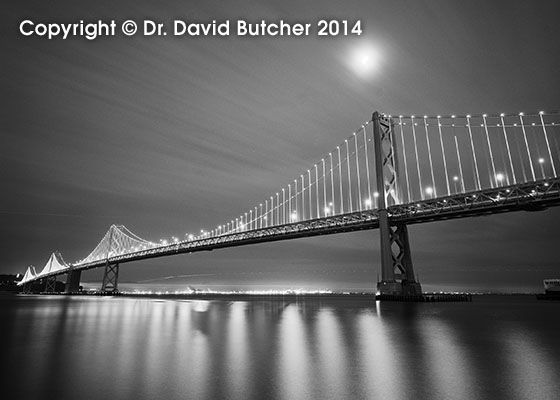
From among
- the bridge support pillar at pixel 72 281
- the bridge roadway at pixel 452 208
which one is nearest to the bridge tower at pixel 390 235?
the bridge roadway at pixel 452 208

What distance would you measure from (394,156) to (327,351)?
111ft

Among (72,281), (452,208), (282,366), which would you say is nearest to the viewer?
(282,366)

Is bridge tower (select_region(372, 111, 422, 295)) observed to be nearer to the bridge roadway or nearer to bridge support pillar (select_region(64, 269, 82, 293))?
the bridge roadway

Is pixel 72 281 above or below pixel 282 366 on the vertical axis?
above

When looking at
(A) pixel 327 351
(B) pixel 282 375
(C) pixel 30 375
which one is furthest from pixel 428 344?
(C) pixel 30 375

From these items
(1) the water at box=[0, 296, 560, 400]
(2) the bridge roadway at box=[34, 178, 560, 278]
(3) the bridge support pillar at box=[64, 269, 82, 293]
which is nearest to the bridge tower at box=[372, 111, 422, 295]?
(2) the bridge roadway at box=[34, 178, 560, 278]

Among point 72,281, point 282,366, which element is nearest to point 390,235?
point 282,366

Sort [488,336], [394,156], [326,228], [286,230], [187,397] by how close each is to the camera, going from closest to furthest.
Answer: [187,397], [488,336], [394,156], [326,228], [286,230]

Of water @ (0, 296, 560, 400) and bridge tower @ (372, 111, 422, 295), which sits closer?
water @ (0, 296, 560, 400)

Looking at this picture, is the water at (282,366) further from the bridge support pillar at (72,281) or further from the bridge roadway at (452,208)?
the bridge support pillar at (72,281)

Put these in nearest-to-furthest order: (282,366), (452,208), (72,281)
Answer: (282,366), (452,208), (72,281)

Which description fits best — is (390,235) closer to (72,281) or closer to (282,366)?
(282,366)

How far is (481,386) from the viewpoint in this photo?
626 centimetres

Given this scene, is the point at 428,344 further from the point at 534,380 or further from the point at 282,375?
the point at 282,375
